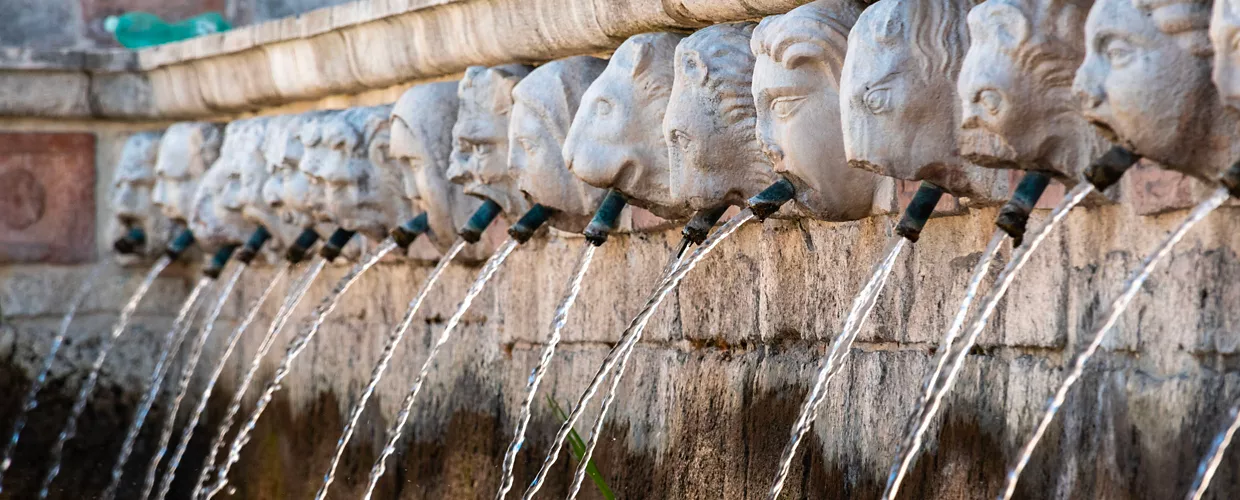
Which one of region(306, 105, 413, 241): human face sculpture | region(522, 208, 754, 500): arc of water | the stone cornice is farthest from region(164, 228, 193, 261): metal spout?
region(522, 208, 754, 500): arc of water

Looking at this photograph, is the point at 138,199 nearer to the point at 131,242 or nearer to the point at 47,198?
the point at 131,242

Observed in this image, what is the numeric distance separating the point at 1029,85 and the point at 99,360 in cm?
447

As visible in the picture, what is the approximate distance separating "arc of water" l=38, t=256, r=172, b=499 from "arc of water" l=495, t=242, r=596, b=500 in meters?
2.56

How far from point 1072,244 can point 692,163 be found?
70cm

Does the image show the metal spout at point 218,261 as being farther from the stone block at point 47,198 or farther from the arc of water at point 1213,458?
the arc of water at point 1213,458

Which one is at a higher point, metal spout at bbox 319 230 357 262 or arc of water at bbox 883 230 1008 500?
metal spout at bbox 319 230 357 262

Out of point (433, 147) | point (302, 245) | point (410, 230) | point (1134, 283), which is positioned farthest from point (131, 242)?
point (1134, 283)

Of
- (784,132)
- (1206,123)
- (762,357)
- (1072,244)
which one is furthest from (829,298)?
(1206,123)

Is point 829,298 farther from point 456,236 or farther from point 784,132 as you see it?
point 456,236

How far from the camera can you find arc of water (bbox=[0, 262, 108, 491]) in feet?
18.9

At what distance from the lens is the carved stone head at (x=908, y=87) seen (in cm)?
241

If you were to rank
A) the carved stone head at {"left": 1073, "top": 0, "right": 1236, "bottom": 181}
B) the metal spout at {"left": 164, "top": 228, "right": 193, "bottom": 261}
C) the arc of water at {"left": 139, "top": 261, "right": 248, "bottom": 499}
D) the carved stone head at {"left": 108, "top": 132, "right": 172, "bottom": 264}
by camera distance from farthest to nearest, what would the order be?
the carved stone head at {"left": 108, "top": 132, "right": 172, "bottom": 264}, the metal spout at {"left": 164, "top": 228, "right": 193, "bottom": 261}, the arc of water at {"left": 139, "top": 261, "right": 248, "bottom": 499}, the carved stone head at {"left": 1073, "top": 0, "right": 1236, "bottom": 181}

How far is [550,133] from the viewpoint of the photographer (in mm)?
3383

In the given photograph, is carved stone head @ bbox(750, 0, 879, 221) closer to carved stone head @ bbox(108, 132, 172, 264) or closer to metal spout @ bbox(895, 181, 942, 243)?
metal spout @ bbox(895, 181, 942, 243)
